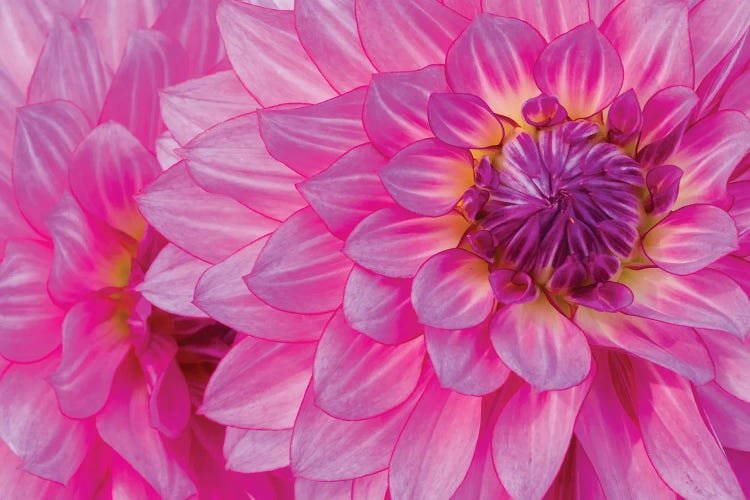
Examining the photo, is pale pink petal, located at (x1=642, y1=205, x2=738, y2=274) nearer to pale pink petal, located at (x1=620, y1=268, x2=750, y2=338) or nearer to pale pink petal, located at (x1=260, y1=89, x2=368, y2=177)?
pale pink petal, located at (x1=620, y1=268, x2=750, y2=338)

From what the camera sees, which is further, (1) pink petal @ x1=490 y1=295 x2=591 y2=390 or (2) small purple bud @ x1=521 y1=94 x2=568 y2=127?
(2) small purple bud @ x1=521 y1=94 x2=568 y2=127

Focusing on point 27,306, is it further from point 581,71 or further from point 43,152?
point 581,71

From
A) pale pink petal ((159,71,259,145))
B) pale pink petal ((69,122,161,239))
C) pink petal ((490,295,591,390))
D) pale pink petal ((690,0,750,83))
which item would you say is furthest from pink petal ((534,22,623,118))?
pale pink petal ((69,122,161,239))

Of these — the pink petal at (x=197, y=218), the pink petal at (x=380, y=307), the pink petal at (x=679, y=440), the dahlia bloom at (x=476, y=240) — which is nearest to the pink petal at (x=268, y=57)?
the dahlia bloom at (x=476, y=240)

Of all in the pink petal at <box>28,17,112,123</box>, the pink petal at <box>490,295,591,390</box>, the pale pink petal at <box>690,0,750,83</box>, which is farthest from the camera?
the pink petal at <box>28,17,112,123</box>

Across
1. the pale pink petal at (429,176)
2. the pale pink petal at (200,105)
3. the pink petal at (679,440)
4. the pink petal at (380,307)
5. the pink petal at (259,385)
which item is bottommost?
the pink petal at (679,440)

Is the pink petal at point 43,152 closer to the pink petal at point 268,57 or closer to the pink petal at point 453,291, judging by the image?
the pink petal at point 268,57

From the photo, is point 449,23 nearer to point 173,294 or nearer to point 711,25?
point 711,25
